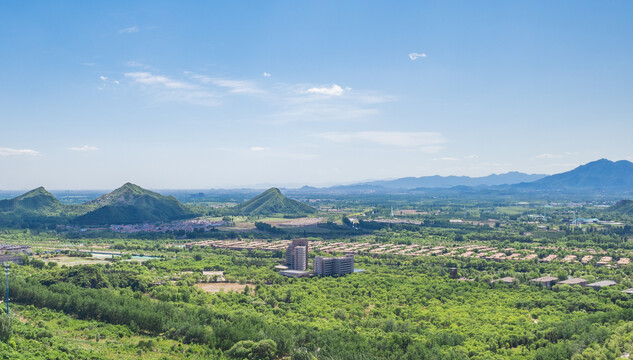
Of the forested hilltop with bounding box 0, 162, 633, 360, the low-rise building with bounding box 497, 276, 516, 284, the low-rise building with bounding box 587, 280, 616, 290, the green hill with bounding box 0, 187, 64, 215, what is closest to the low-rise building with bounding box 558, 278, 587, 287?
the forested hilltop with bounding box 0, 162, 633, 360

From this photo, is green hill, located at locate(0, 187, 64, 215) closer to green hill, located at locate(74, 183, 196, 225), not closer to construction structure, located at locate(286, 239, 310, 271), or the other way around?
green hill, located at locate(74, 183, 196, 225)

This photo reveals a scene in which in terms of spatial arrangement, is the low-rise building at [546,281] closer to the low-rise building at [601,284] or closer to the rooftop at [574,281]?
the rooftop at [574,281]

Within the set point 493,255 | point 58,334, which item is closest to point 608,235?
point 493,255

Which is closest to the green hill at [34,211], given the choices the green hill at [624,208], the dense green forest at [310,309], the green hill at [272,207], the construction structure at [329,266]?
the green hill at [272,207]

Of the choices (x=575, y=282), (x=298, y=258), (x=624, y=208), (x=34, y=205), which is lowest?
(x=575, y=282)

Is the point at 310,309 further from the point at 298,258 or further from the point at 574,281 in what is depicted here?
the point at 574,281

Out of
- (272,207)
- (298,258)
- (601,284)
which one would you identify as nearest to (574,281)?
(601,284)
